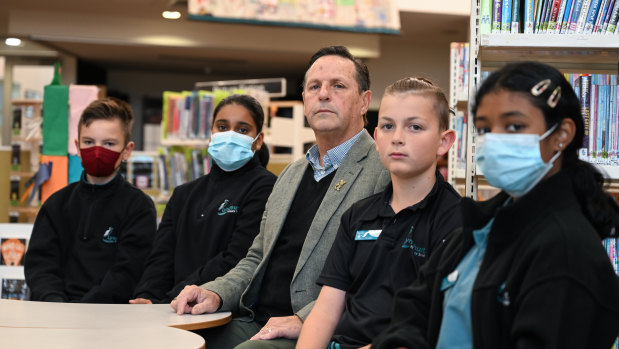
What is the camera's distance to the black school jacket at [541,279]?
1325 mm

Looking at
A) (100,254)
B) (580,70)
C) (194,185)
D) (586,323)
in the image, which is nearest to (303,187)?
(194,185)

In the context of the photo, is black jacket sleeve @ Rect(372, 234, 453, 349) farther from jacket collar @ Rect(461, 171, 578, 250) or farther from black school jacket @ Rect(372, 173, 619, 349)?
jacket collar @ Rect(461, 171, 578, 250)

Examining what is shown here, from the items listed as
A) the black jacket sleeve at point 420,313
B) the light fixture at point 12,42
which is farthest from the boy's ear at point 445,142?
the light fixture at point 12,42

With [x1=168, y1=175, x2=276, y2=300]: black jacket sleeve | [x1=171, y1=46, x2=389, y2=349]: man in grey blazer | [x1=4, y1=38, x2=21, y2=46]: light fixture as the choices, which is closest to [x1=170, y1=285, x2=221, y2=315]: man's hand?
[x1=171, y1=46, x2=389, y2=349]: man in grey blazer

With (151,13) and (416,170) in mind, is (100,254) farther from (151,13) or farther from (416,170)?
(151,13)

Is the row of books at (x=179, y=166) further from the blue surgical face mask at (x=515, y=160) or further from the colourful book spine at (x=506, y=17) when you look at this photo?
the blue surgical face mask at (x=515, y=160)

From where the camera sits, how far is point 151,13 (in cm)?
962

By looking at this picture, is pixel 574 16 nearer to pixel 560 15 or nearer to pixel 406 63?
pixel 560 15

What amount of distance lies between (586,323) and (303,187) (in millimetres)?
1472

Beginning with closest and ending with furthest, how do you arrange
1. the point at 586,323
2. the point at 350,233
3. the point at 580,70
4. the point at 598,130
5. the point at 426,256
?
the point at 586,323 < the point at 426,256 < the point at 350,233 < the point at 598,130 < the point at 580,70

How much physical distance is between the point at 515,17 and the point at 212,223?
1.45 meters

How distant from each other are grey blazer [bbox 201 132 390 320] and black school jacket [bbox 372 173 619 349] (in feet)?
2.60

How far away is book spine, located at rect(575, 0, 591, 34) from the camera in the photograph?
253cm

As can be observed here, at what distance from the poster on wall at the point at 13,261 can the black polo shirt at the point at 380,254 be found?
6.76ft
